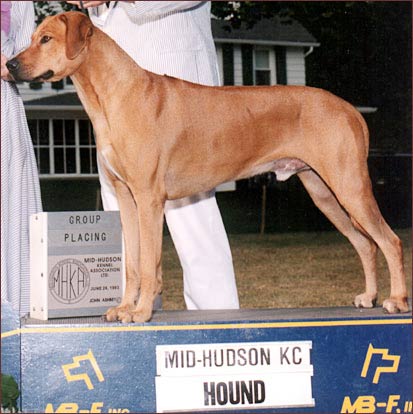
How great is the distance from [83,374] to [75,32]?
4.69 feet

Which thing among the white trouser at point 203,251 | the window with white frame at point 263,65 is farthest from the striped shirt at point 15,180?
the window with white frame at point 263,65

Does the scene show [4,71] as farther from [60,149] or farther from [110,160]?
[60,149]

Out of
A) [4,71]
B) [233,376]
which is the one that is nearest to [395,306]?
[233,376]

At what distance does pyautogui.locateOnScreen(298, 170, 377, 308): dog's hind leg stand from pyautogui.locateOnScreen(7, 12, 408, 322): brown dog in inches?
1.8

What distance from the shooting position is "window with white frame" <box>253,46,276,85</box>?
1873 centimetres

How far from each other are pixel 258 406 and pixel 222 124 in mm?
1297

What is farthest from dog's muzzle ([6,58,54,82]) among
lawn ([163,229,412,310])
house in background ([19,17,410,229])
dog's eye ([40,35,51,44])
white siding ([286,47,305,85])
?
white siding ([286,47,305,85])

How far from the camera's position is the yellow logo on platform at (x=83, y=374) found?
333cm

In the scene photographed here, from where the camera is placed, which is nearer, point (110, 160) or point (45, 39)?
point (45, 39)

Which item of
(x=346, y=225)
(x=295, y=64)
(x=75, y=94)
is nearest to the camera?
(x=346, y=225)

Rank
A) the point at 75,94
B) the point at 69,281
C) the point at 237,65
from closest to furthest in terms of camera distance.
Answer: the point at 69,281 < the point at 75,94 < the point at 237,65

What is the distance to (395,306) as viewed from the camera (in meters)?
3.75

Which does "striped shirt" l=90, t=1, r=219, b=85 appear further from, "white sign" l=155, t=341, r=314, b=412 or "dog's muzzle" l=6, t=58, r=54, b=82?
"white sign" l=155, t=341, r=314, b=412

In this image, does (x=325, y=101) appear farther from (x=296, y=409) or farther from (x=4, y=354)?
(x=4, y=354)
